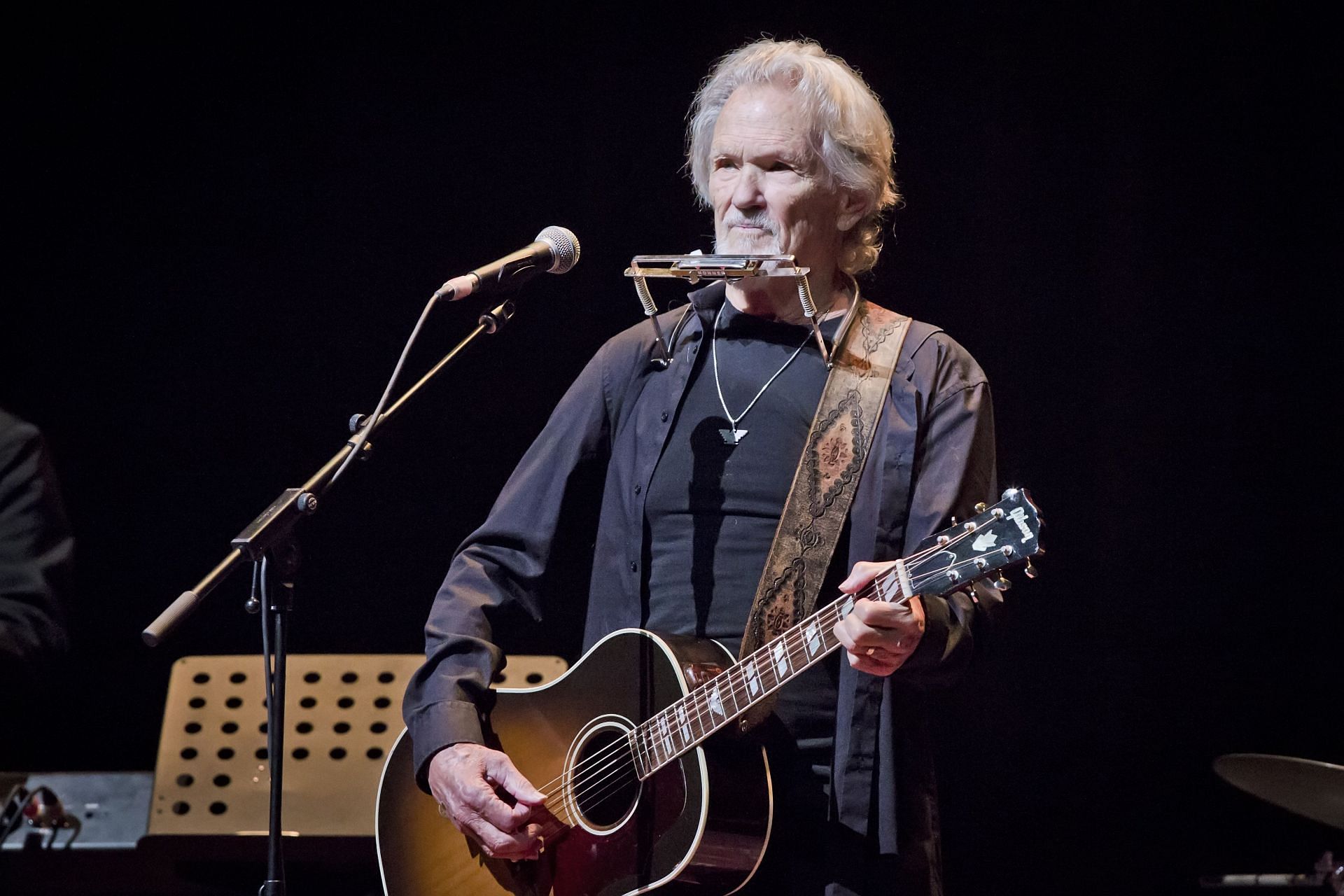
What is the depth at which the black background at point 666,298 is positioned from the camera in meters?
3.16

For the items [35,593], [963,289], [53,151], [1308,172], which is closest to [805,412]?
[963,289]

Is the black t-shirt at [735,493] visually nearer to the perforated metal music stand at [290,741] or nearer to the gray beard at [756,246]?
the gray beard at [756,246]

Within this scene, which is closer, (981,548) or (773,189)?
(981,548)

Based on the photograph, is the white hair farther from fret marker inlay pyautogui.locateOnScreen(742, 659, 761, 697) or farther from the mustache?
fret marker inlay pyautogui.locateOnScreen(742, 659, 761, 697)

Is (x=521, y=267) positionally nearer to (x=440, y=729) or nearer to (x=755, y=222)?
(x=755, y=222)

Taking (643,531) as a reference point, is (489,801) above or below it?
below

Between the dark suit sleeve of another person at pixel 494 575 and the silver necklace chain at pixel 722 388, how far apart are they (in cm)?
25

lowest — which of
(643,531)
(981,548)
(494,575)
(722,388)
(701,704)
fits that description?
(701,704)

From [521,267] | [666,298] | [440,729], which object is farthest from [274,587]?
[666,298]

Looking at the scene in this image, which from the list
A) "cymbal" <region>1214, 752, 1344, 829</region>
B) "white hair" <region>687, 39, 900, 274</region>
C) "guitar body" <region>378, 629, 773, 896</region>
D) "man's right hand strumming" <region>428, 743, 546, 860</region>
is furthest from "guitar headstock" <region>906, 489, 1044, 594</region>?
"cymbal" <region>1214, 752, 1344, 829</region>

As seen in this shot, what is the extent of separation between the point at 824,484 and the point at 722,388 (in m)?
0.33

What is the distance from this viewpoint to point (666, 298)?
3420 millimetres

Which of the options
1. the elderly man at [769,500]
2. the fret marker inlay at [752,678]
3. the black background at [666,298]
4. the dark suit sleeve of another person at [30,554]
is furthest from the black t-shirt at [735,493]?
the dark suit sleeve of another person at [30,554]

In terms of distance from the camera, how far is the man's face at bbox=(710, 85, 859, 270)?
8.29 ft
